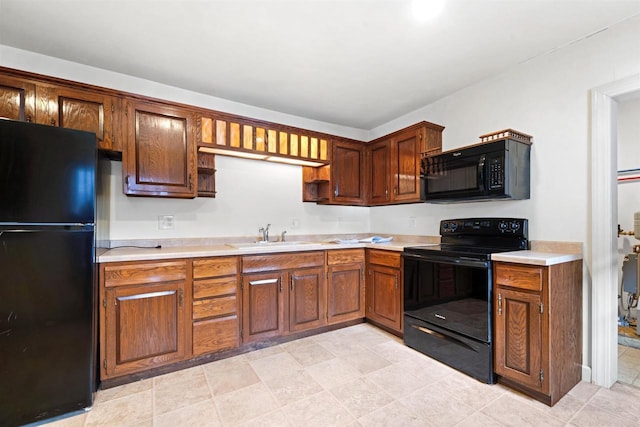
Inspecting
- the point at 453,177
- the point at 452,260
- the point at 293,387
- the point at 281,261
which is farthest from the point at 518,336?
the point at 281,261

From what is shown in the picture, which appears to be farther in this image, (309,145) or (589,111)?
(309,145)

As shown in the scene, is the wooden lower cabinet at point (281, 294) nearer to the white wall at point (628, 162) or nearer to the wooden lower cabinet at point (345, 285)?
the wooden lower cabinet at point (345, 285)

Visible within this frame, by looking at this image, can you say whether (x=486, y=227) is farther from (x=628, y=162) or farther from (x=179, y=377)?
(x=179, y=377)

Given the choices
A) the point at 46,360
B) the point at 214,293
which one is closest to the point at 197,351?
the point at 214,293

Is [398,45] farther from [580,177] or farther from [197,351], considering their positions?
[197,351]

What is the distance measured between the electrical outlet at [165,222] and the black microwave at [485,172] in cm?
257

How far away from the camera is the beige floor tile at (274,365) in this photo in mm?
2189

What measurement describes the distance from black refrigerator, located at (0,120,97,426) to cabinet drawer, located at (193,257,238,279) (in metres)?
0.66

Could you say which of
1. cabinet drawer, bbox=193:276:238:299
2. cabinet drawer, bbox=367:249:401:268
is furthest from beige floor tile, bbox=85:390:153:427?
cabinet drawer, bbox=367:249:401:268

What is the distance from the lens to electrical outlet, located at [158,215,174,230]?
8.87 feet

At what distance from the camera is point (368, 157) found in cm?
369

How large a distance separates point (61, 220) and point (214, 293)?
3.67 ft

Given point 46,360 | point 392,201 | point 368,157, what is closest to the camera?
point 46,360

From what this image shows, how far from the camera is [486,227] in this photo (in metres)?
2.54
